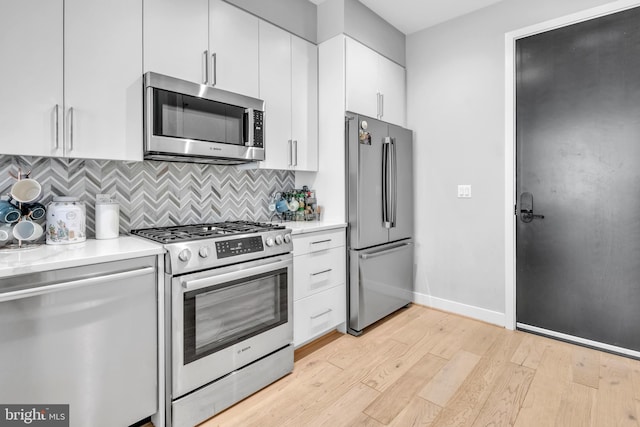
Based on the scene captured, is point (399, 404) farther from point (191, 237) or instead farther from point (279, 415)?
point (191, 237)

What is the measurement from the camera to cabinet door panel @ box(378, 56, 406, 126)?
3.12 meters

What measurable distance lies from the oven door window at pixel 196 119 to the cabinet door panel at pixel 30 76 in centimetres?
44

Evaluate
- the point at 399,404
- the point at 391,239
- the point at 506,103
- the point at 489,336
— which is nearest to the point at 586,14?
the point at 506,103

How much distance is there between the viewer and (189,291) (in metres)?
1.63

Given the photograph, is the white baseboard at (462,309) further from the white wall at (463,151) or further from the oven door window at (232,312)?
the oven door window at (232,312)

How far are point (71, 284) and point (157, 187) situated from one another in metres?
0.99

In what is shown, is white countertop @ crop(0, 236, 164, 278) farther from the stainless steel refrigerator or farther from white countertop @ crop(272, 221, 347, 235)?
the stainless steel refrigerator

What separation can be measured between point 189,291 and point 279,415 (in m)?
0.82

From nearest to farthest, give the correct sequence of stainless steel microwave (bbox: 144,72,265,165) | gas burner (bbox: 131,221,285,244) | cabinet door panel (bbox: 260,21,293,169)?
gas burner (bbox: 131,221,285,244) < stainless steel microwave (bbox: 144,72,265,165) < cabinet door panel (bbox: 260,21,293,169)

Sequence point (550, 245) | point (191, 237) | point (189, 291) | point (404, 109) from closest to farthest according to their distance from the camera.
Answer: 1. point (189, 291)
2. point (191, 237)
3. point (550, 245)
4. point (404, 109)

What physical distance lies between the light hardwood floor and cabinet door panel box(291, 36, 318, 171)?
1.54 meters

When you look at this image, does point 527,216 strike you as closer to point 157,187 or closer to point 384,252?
point 384,252
